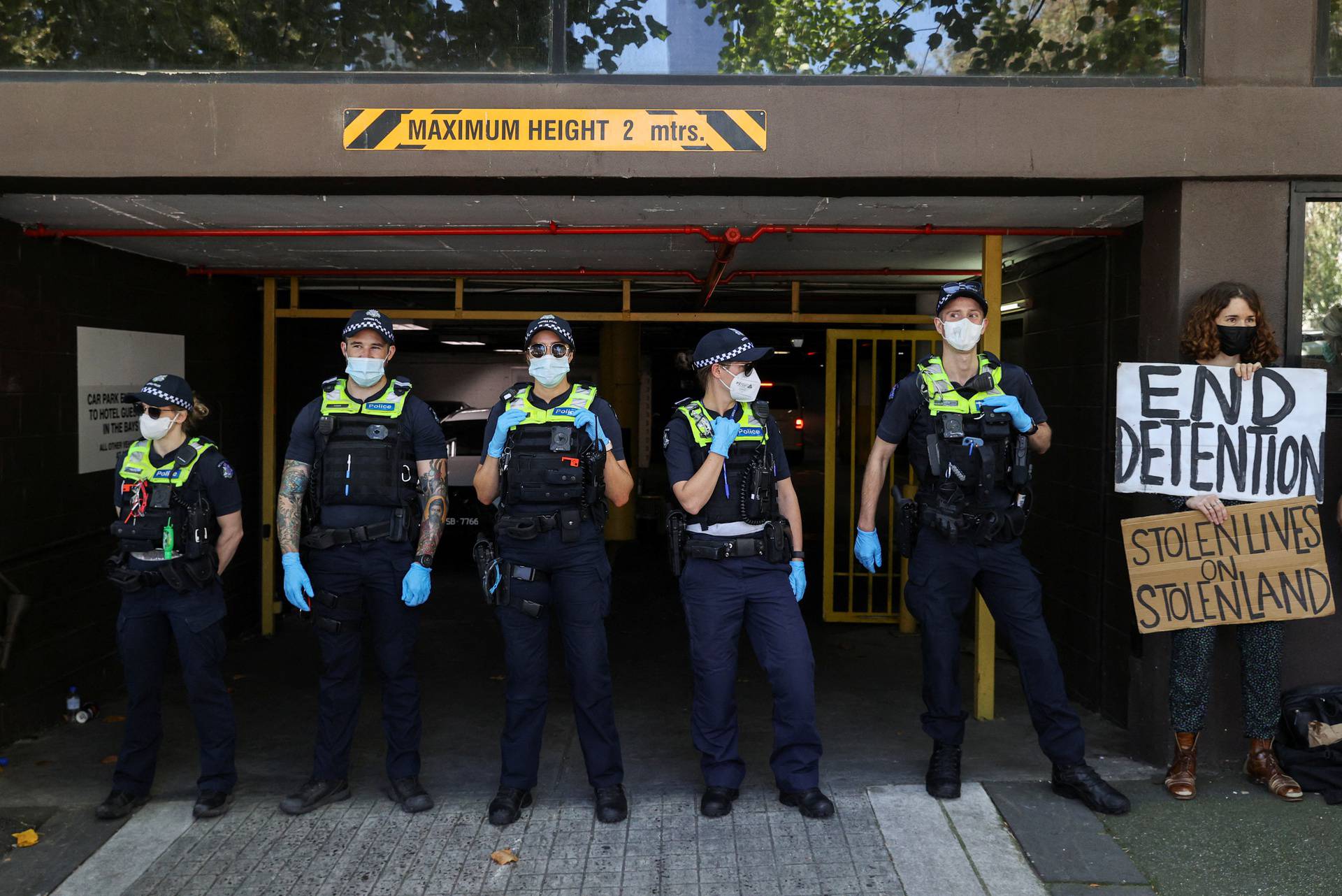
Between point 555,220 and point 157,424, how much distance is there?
7.16 ft

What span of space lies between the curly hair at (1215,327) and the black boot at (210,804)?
4479mm

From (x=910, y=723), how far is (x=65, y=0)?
5.36m

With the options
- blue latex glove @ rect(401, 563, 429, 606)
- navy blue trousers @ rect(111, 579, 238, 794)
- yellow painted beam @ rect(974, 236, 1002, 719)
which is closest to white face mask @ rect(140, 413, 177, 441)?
navy blue trousers @ rect(111, 579, 238, 794)

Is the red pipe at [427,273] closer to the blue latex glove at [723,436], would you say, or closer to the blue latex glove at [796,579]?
the blue latex glove at [723,436]

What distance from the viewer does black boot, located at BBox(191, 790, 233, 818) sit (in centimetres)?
421

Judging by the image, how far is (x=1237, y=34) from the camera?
4.46 metres

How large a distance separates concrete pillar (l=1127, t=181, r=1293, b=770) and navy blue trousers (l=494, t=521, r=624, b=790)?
2446 millimetres

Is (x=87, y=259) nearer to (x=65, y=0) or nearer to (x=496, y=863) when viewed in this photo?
(x=65, y=0)

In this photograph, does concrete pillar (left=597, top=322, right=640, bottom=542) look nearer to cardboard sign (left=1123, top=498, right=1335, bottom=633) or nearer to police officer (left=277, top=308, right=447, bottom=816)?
police officer (left=277, top=308, right=447, bottom=816)

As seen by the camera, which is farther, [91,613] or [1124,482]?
[91,613]

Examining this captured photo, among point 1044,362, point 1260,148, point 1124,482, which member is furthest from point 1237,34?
point 1044,362

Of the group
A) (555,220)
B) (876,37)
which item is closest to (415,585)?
(555,220)

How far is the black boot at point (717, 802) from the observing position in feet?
13.6

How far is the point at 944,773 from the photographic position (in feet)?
14.3
